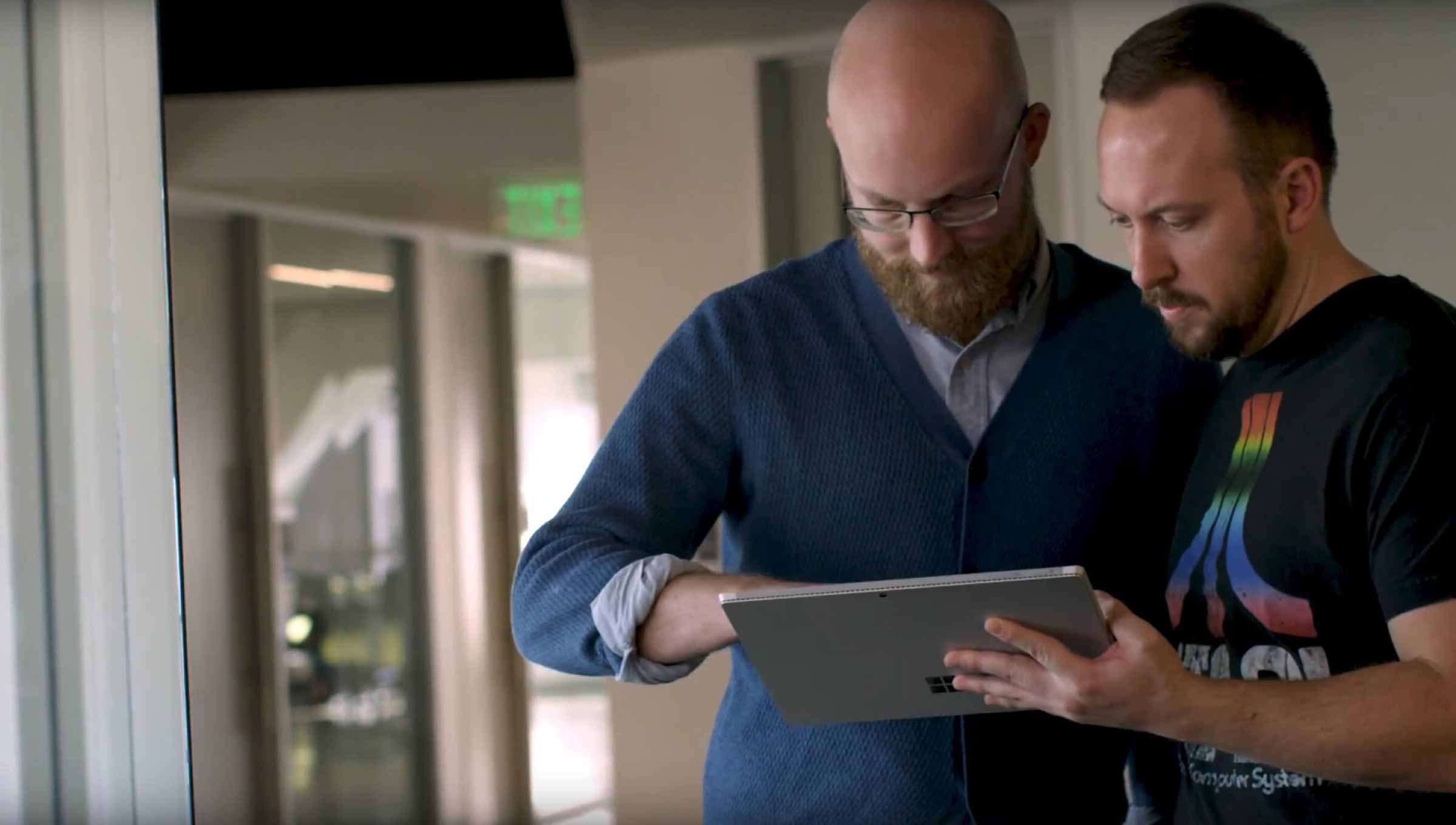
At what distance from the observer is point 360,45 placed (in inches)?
234

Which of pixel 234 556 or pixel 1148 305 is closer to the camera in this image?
pixel 1148 305

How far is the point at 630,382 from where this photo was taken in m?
4.66

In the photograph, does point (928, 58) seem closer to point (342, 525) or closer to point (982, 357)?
point (982, 357)

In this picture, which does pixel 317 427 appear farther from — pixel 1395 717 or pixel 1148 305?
pixel 1395 717

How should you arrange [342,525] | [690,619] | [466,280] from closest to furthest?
[690,619] → [342,525] → [466,280]

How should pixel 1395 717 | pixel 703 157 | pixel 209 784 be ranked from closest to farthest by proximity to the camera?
pixel 1395 717 → pixel 703 157 → pixel 209 784

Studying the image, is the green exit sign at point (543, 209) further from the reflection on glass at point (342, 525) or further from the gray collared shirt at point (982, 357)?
the gray collared shirt at point (982, 357)

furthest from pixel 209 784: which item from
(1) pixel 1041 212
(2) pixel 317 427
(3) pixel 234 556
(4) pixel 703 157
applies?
(1) pixel 1041 212

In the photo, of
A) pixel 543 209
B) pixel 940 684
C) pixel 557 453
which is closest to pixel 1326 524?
pixel 940 684

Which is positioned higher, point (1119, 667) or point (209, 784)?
point (1119, 667)

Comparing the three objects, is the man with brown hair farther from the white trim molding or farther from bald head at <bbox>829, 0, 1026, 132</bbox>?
the white trim molding

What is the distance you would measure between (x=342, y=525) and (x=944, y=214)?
5.57 meters

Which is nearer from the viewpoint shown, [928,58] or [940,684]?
[940,684]

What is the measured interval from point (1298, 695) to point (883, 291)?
0.67 metres
